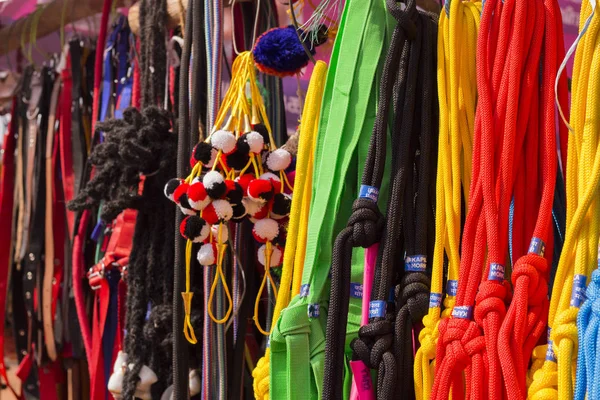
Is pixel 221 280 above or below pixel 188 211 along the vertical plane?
below

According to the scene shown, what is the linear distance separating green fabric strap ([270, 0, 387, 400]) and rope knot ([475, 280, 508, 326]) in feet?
0.55

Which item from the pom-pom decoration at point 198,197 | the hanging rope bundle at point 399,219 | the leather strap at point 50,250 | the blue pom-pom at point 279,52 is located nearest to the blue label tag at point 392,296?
the hanging rope bundle at point 399,219

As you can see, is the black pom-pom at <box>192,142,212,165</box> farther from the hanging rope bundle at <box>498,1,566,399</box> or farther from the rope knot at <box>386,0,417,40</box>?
the hanging rope bundle at <box>498,1,566,399</box>

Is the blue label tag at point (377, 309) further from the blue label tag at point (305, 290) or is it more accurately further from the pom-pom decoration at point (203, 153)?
the pom-pom decoration at point (203, 153)

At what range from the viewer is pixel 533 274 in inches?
32.1

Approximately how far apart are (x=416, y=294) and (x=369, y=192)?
0.12 meters

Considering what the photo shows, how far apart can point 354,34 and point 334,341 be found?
1.23ft

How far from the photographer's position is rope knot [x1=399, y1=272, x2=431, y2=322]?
0.89m

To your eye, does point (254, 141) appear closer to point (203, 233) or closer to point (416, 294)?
point (203, 233)

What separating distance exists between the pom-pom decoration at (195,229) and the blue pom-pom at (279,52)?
0.26 meters

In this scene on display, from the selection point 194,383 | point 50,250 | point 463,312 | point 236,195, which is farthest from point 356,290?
point 50,250

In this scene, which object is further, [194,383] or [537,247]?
[194,383]

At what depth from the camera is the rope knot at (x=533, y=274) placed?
0.82 meters

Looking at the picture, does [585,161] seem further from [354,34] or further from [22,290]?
[22,290]
